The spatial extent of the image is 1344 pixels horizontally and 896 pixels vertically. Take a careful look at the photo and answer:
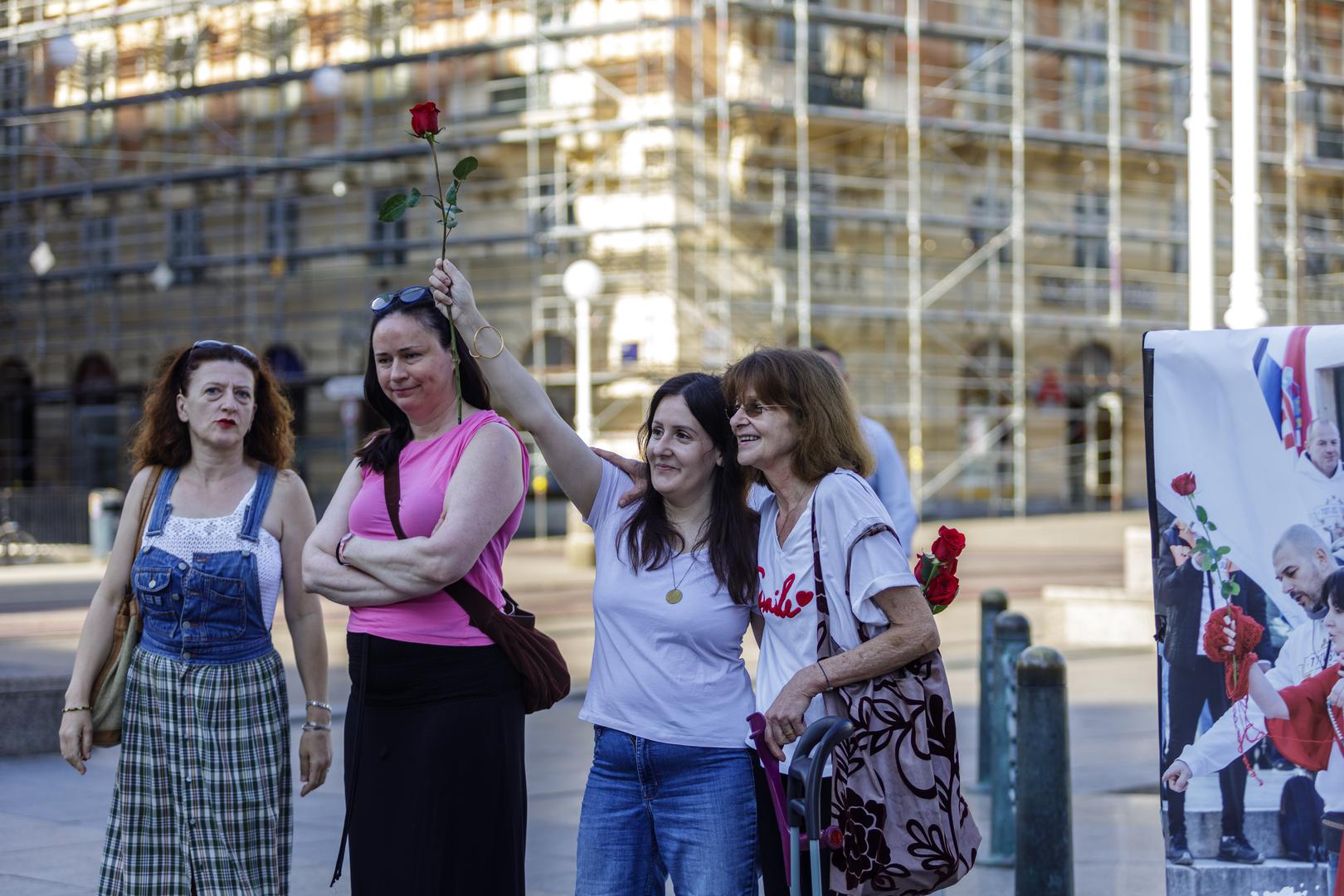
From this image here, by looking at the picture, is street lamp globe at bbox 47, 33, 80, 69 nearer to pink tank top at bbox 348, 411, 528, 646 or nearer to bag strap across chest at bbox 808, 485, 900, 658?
pink tank top at bbox 348, 411, 528, 646

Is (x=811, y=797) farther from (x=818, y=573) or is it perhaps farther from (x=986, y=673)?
(x=986, y=673)

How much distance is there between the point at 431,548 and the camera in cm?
366

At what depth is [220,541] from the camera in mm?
4398

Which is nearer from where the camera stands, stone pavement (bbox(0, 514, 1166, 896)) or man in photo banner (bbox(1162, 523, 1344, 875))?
man in photo banner (bbox(1162, 523, 1344, 875))

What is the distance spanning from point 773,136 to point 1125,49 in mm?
Answer: 8597

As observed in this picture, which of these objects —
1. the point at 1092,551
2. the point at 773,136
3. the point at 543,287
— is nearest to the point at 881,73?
the point at 773,136

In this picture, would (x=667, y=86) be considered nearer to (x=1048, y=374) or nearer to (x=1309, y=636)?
(x=1048, y=374)

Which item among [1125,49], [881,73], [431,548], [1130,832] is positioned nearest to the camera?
[431,548]

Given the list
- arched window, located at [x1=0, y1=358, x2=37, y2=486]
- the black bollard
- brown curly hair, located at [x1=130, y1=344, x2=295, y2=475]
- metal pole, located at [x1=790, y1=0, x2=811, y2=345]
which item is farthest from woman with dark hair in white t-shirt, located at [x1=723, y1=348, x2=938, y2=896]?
arched window, located at [x1=0, y1=358, x2=37, y2=486]

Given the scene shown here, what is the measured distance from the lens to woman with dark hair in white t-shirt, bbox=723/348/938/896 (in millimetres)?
3490

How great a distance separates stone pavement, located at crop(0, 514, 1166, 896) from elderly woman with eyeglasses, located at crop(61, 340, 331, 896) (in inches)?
77.7

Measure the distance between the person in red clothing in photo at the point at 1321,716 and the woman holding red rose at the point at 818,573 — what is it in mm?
780

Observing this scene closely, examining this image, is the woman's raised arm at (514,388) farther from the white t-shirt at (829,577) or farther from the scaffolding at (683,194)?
the scaffolding at (683,194)

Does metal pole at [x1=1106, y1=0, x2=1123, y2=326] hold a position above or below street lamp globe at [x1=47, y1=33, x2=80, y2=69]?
below
